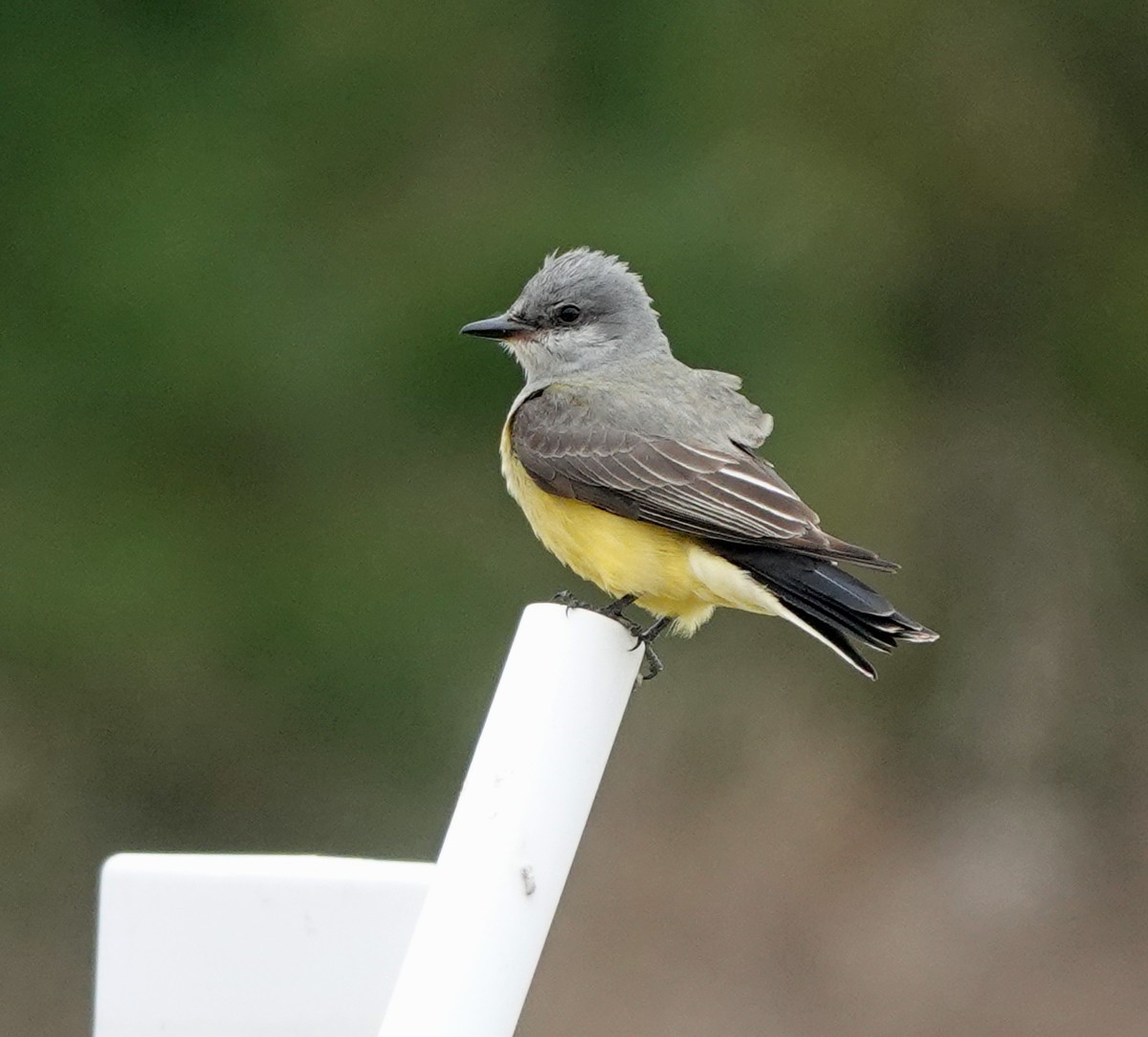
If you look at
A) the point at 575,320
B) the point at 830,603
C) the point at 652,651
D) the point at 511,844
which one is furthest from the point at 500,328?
the point at 511,844

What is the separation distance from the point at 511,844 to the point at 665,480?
277cm

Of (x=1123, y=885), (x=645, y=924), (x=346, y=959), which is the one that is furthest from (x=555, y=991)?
(x=346, y=959)

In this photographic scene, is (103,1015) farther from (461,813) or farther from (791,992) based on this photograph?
(791,992)

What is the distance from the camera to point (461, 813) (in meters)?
2.11

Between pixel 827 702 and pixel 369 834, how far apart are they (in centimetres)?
262

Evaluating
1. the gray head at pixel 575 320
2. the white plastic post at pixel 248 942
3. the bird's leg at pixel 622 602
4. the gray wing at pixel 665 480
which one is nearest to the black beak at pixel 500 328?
the gray head at pixel 575 320

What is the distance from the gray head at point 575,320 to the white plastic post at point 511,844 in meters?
3.36

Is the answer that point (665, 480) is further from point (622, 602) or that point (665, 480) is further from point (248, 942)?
point (248, 942)

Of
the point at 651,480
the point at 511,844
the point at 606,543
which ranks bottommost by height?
the point at 511,844

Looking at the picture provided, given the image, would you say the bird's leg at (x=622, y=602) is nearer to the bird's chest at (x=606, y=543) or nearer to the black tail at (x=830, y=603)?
the bird's chest at (x=606, y=543)

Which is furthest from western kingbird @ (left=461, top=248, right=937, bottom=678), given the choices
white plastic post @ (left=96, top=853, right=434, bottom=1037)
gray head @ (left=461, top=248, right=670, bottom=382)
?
white plastic post @ (left=96, top=853, right=434, bottom=1037)

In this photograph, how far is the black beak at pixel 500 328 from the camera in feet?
18.3

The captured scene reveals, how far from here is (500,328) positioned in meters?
5.61

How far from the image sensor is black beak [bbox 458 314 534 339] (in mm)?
5566
